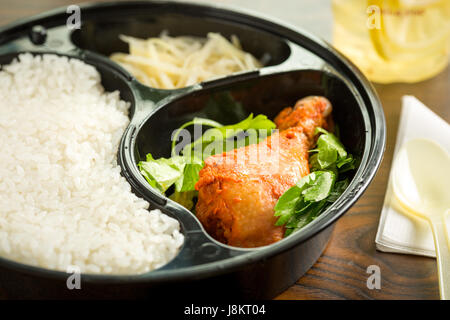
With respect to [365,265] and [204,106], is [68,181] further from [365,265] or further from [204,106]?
[365,265]

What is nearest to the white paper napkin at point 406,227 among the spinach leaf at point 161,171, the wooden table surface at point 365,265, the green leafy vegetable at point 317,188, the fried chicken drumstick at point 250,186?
the wooden table surface at point 365,265

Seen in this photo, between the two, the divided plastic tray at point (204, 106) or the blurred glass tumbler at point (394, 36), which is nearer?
the divided plastic tray at point (204, 106)

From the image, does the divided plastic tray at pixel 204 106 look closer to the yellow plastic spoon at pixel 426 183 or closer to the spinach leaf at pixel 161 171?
the spinach leaf at pixel 161 171

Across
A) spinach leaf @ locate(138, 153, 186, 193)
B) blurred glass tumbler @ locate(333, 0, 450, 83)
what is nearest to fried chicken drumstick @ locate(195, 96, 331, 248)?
spinach leaf @ locate(138, 153, 186, 193)

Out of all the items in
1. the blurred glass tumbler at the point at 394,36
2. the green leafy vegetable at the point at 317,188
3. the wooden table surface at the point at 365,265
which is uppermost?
the blurred glass tumbler at the point at 394,36

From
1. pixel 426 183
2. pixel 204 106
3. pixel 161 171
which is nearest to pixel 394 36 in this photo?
pixel 426 183
